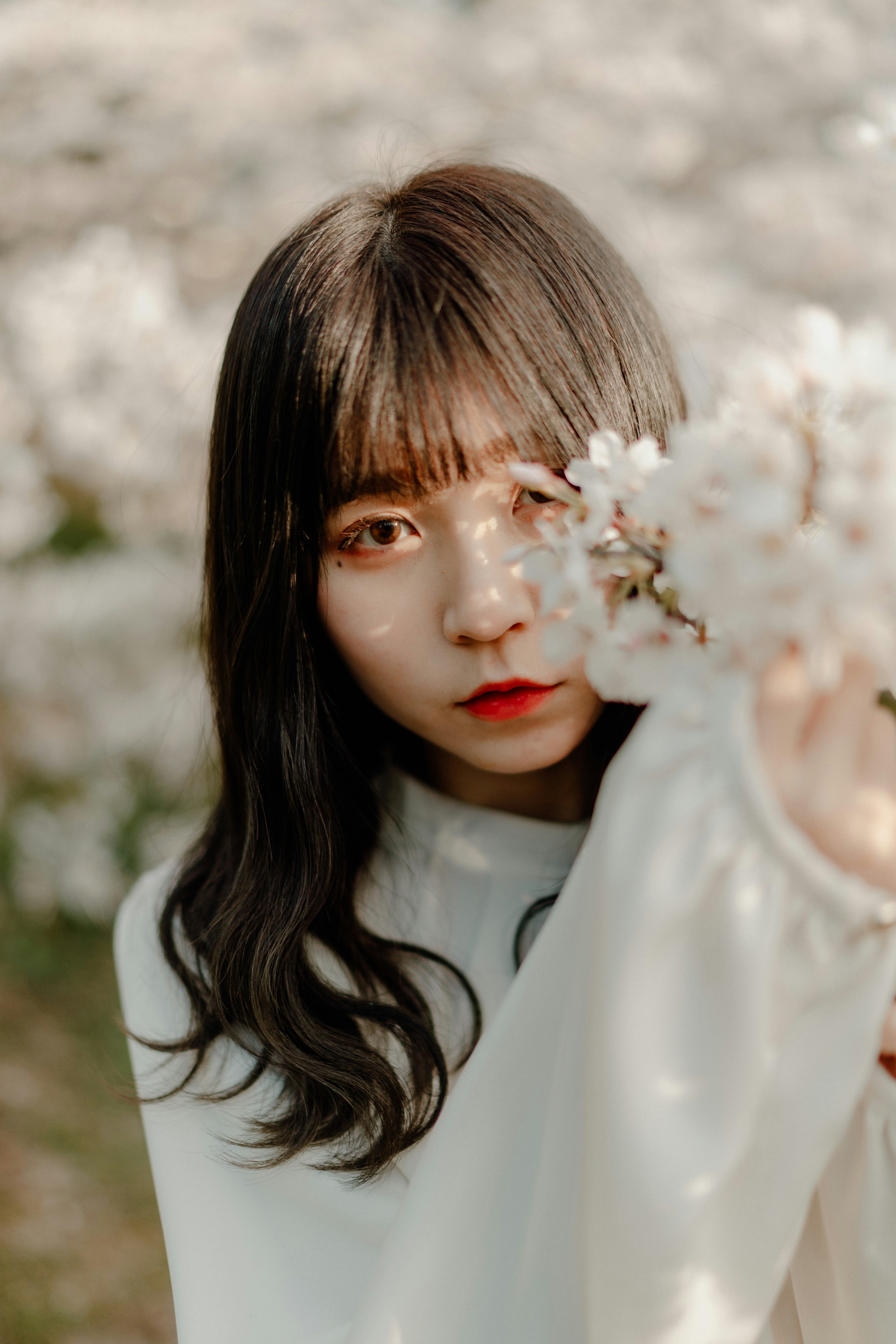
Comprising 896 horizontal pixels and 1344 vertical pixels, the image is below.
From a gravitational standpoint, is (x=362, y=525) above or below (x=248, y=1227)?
above

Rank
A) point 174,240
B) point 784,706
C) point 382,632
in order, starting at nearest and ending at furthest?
1. point 784,706
2. point 382,632
3. point 174,240

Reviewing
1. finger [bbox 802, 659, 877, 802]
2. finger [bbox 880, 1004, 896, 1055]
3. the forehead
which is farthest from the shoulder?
finger [bbox 802, 659, 877, 802]

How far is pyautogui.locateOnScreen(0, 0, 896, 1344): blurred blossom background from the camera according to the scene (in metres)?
2.93

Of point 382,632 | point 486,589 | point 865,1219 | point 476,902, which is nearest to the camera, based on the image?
point 865,1219

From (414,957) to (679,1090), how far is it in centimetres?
71

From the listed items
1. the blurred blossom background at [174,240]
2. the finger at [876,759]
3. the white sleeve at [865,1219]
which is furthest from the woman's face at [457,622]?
the blurred blossom background at [174,240]

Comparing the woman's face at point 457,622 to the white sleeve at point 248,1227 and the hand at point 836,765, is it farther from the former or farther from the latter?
the white sleeve at point 248,1227

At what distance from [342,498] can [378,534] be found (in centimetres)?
6

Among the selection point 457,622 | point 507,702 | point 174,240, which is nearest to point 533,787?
point 507,702

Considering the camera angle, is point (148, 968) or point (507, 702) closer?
point (507, 702)

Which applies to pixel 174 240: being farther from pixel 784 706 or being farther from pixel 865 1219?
pixel 865 1219

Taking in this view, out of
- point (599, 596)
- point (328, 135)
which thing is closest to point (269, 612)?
point (599, 596)

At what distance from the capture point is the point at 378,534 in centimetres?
110

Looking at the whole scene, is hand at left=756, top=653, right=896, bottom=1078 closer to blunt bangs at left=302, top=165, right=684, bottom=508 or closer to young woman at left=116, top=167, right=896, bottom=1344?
young woman at left=116, top=167, right=896, bottom=1344
